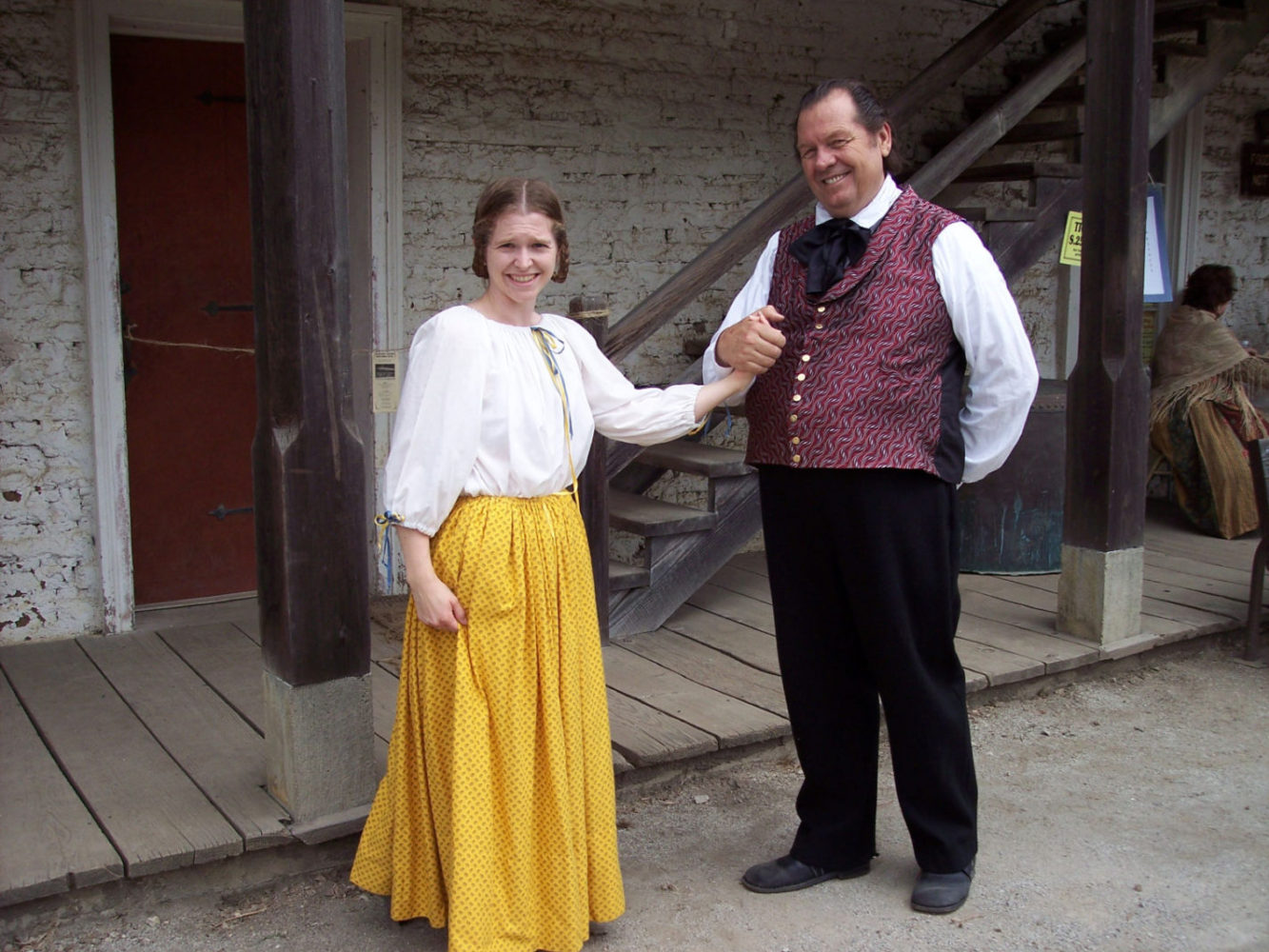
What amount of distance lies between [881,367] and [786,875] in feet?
4.22

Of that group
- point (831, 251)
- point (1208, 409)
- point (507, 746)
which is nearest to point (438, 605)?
point (507, 746)

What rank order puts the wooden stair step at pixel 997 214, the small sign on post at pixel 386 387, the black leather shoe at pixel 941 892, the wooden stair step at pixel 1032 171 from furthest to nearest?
the wooden stair step at pixel 1032 171 < the wooden stair step at pixel 997 214 < the small sign on post at pixel 386 387 < the black leather shoe at pixel 941 892

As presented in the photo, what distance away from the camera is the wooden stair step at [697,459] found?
16.3 feet

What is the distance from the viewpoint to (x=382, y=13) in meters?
4.96

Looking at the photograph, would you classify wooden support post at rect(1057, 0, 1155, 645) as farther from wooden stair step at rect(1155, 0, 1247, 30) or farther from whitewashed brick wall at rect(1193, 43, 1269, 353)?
whitewashed brick wall at rect(1193, 43, 1269, 353)

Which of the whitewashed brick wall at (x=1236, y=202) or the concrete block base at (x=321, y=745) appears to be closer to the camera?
the concrete block base at (x=321, y=745)

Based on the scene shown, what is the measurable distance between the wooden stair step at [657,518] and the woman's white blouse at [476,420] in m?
2.06

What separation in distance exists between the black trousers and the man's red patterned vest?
2.7 inches

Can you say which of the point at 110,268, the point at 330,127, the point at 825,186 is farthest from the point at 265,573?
the point at 110,268

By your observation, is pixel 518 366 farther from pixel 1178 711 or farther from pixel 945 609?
pixel 1178 711

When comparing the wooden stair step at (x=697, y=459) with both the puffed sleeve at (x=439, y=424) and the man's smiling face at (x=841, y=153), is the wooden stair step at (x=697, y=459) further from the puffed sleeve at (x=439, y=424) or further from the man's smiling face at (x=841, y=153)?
the puffed sleeve at (x=439, y=424)

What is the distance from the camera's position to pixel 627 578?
478cm

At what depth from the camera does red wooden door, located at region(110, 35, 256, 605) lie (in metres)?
4.81

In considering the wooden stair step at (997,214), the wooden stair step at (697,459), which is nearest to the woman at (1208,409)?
the wooden stair step at (997,214)
